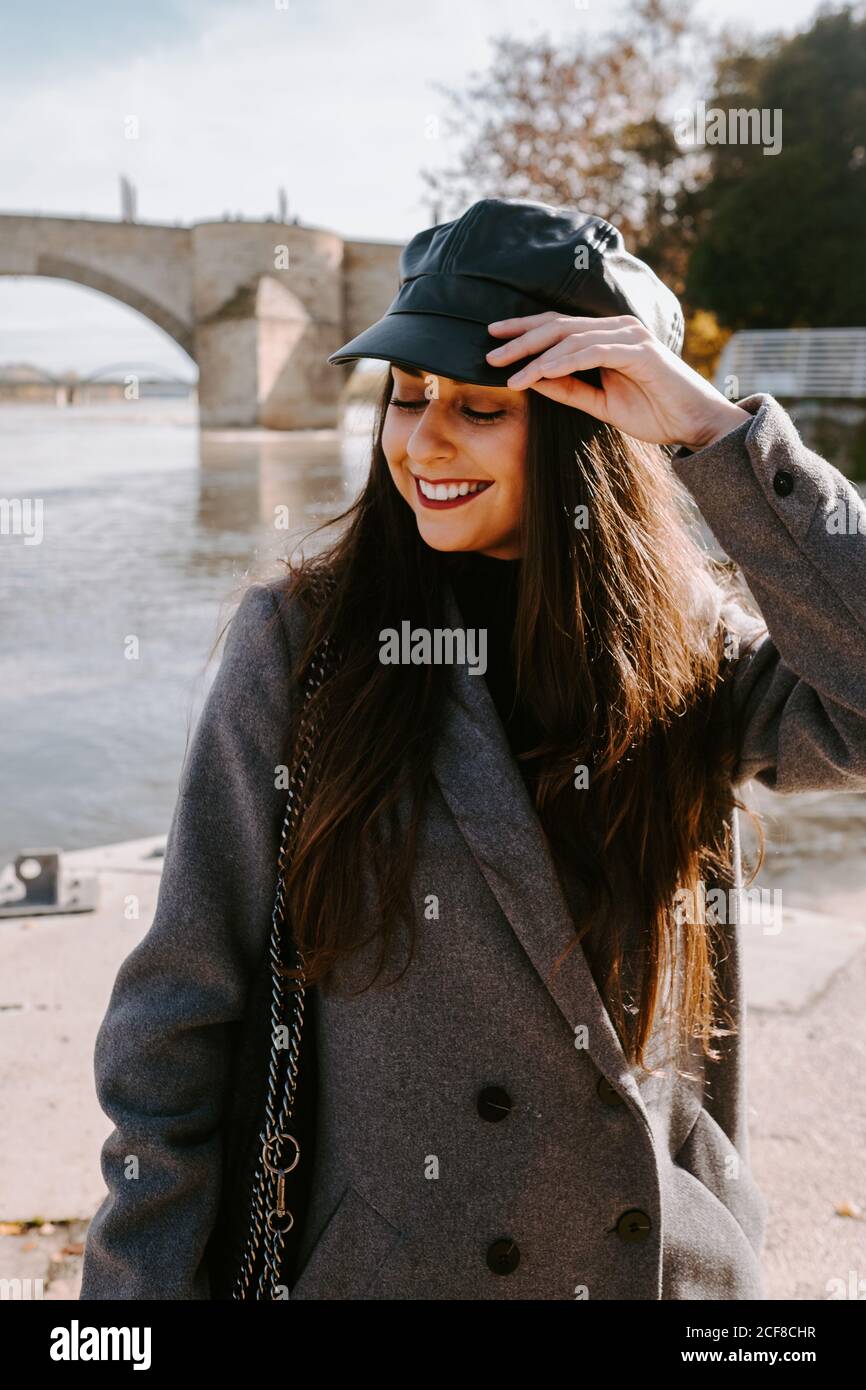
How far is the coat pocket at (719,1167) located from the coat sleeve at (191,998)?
1.96 feet

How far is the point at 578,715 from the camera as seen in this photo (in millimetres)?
1514

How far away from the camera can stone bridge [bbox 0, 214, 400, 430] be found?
124 ft

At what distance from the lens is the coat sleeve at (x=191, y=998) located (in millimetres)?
1304

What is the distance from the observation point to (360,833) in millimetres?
1365

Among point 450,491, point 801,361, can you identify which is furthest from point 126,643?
point 801,361

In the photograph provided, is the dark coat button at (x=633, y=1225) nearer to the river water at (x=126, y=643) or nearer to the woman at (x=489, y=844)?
the woman at (x=489, y=844)

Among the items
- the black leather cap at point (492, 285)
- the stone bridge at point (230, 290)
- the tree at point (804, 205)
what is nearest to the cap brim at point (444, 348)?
the black leather cap at point (492, 285)

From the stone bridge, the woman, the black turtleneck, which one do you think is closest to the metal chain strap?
the woman

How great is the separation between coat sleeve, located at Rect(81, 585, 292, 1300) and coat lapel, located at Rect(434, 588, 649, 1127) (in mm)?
213

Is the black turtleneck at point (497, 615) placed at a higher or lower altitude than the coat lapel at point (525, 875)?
higher

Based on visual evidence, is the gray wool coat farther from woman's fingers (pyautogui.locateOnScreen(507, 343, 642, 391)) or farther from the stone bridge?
the stone bridge

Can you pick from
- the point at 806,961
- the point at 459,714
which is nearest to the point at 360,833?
the point at 459,714
